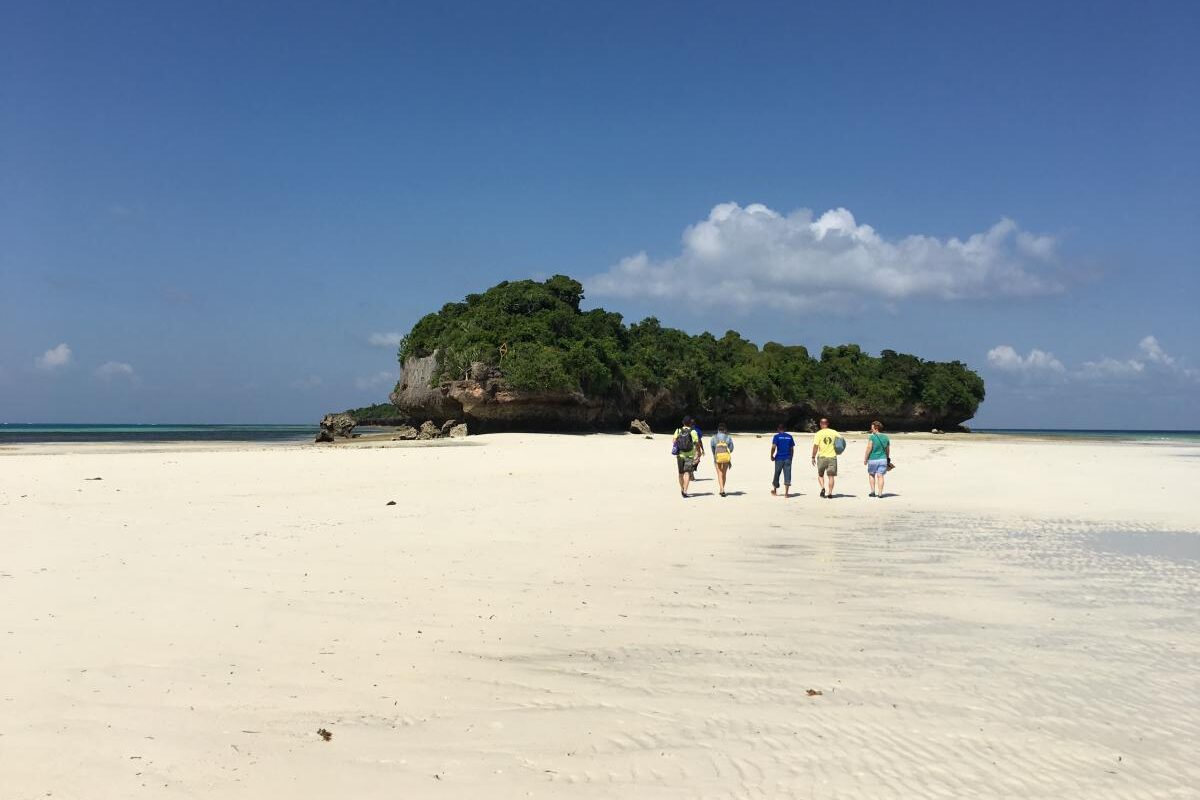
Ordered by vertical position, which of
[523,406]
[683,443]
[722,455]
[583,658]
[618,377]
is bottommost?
[583,658]

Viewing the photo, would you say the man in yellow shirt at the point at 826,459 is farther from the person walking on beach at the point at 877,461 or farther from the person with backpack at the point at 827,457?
the person walking on beach at the point at 877,461

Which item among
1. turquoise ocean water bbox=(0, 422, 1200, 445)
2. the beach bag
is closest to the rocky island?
turquoise ocean water bbox=(0, 422, 1200, 445)

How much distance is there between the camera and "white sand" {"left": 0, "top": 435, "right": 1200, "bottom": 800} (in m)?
3.63

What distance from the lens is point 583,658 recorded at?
5203 mm

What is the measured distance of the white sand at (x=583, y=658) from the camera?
3633 millimetres

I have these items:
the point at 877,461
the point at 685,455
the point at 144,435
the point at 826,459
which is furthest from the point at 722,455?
the point at 144,435

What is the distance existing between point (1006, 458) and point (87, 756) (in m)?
29.4

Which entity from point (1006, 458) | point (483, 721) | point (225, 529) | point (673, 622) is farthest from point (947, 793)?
point (1006, 458)

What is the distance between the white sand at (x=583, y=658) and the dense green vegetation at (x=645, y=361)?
30047mm

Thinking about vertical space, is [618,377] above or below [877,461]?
above

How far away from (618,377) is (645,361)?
133 inches

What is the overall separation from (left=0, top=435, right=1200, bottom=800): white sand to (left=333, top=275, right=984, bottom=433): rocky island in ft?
97.3

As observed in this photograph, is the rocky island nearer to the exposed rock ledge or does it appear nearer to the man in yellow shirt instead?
the exposed rock ledge

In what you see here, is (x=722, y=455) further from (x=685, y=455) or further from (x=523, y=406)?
(x=523, y=406)
